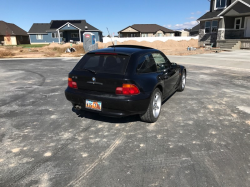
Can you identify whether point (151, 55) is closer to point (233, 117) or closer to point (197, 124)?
point (197, 124)

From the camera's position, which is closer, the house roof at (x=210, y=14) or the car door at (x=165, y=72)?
the car door at (x=165, y=72)

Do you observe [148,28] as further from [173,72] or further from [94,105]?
[94,105]

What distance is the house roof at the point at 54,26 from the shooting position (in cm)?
5072

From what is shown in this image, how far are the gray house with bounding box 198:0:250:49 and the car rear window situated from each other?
25616mm

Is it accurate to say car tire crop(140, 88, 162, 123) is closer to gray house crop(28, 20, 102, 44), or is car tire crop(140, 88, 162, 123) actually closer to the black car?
the black car

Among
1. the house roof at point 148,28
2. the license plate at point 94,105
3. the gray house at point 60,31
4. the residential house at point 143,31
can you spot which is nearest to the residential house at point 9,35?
the gray house at point 60,31

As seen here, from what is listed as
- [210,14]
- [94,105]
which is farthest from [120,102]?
[210,14]

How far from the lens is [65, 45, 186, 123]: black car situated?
3740 millimetres

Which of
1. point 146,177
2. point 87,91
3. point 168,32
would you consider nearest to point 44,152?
point 87,91

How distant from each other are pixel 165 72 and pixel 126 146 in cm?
222

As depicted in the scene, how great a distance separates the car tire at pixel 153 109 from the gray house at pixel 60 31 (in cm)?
4805

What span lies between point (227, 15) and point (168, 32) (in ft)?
136

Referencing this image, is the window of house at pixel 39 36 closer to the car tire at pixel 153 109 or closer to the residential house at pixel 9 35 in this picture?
the residential house at pixel 9 35

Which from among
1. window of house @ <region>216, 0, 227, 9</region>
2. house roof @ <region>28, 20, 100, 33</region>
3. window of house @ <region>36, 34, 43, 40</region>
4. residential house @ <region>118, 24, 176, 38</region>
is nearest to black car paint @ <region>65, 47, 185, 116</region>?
window of house @ <region>216, 0, 227, 9</region>
